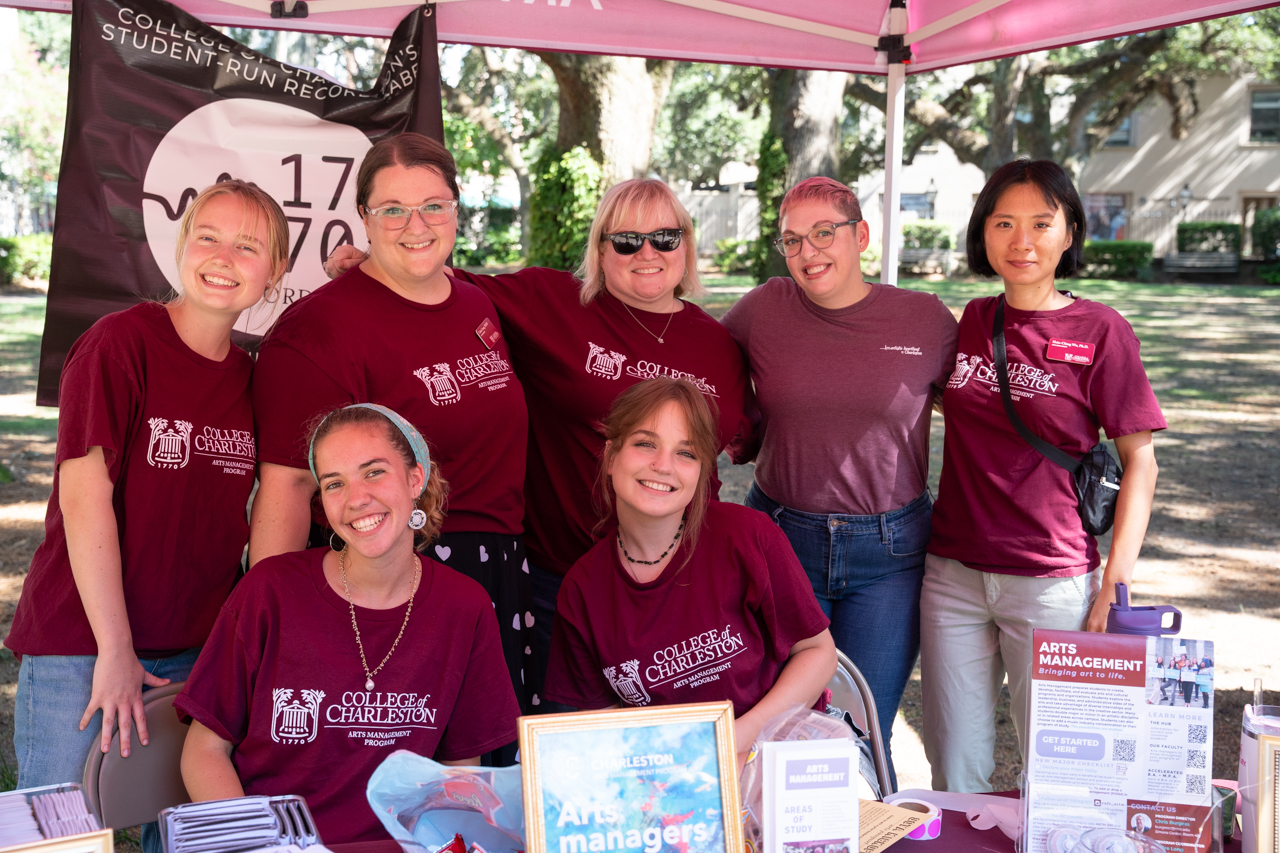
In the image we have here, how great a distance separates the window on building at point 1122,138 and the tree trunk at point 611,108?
26792 mm

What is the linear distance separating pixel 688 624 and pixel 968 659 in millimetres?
987

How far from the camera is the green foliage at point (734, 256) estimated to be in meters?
26.2

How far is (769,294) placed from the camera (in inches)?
127

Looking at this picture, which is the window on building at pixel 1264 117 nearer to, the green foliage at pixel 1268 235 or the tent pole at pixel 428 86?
the green foliage at pixel 1268 235

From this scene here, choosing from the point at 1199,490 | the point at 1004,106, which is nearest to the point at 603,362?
the point at 1199,490

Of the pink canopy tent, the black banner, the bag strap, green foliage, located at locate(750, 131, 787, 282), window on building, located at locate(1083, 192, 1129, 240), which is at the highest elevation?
window on building, located at locate(1083, 192, 1129, 240)

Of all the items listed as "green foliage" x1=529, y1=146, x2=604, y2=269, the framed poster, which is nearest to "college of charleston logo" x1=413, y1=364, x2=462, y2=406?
the framed poster

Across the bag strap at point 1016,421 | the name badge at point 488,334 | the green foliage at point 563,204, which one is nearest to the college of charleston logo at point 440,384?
the name badge at point 488,334

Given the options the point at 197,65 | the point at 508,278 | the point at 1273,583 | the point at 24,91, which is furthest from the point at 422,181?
the point at 24,91

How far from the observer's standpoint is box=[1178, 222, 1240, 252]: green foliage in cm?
2614

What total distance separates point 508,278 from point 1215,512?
6534 mm

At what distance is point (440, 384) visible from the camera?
2.53 m

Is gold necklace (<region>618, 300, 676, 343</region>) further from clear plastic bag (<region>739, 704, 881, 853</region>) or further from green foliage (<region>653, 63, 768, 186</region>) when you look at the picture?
green foliage (<region>653, 63, 768, 186</region>)

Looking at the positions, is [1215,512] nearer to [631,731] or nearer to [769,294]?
[769,294]
